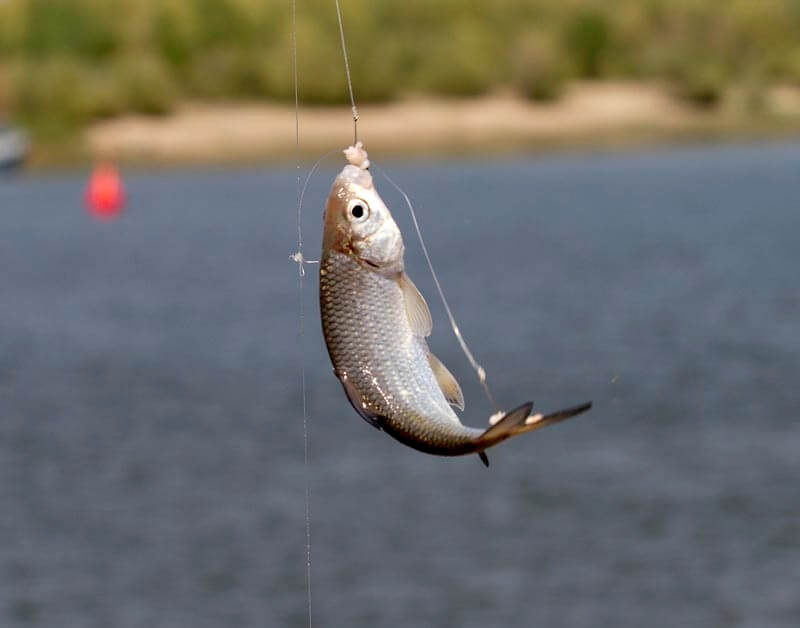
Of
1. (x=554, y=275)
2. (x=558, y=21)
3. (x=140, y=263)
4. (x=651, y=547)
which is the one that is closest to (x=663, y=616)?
(x=651, y=547)

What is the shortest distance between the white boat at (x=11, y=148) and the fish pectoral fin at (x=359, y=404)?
75064 millimetres

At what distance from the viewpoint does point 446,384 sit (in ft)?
11.6

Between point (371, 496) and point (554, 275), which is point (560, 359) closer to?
point (371, 496)

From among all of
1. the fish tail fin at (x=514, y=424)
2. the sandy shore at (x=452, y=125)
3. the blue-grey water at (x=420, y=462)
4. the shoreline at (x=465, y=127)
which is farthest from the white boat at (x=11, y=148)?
the fish tail fin at (x=514, y=424)

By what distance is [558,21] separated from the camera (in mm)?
86812

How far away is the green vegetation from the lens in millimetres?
76812

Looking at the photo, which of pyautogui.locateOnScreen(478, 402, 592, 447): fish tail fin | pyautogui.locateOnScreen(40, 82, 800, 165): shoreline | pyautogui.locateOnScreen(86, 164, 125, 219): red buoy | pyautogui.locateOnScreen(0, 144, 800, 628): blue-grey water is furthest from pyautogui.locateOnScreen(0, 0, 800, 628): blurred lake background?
pyautogui.locateOnScreen(478, 402, 592, 447): fish tail fin

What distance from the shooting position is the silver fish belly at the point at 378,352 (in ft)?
11.2

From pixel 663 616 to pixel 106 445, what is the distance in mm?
9223

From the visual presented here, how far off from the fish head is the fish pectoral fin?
23 centimetres

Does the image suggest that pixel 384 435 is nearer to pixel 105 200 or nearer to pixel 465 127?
pixel 105 200

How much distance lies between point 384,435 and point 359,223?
18571 mm

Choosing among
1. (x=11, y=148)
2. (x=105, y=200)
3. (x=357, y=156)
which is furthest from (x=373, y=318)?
(x=11, y=148)

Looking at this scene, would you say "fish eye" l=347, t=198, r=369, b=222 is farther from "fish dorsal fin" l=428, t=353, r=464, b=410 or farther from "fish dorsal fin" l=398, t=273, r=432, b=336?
"fish dorsal fin" l=428, t=353, r=464, b=410
